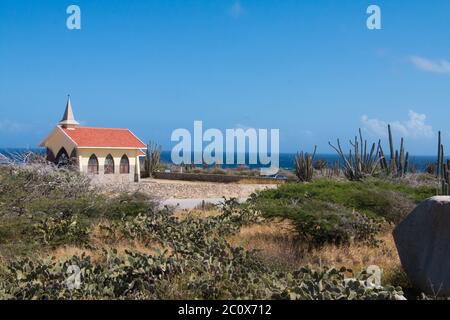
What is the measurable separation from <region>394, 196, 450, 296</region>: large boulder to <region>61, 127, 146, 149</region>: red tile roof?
2549 centimetres

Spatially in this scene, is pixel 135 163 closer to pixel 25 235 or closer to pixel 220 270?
pixel 25 235

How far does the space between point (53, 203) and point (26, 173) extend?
3162 mm

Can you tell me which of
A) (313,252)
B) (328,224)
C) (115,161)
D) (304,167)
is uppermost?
(115,161)

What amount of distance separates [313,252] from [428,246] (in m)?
2.88

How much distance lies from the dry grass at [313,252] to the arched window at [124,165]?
22697 mm

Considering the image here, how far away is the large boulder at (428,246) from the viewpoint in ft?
22.8

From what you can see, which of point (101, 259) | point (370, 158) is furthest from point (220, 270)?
point (370, 158)

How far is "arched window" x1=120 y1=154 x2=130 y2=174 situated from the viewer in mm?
33406

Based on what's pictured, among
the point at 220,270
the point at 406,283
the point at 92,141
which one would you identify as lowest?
the point at 406,283

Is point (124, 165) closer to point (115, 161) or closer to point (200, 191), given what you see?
point (115, 161)

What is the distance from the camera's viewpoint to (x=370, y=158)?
22234 mm

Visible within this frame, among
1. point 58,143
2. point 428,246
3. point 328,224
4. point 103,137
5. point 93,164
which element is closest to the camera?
point 428,246

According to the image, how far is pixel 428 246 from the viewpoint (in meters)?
7.19

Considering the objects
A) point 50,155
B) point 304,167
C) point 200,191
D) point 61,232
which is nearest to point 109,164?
point 50,155
